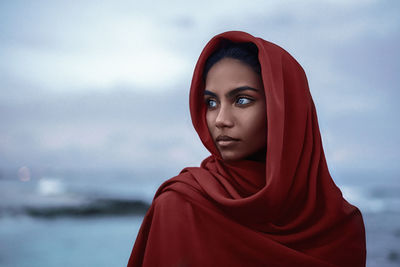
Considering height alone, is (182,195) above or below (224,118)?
below

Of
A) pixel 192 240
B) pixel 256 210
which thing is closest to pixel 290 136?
pixel 256 210

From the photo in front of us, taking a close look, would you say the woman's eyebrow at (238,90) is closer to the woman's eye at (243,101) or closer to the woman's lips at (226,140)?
the woman's eye at (243,101)

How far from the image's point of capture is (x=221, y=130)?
1.56m

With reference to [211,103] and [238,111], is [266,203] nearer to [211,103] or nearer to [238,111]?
[238,111]

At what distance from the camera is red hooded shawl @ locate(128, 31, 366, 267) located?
1.48m

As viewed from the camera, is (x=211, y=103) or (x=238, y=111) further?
(x=211, y=103)

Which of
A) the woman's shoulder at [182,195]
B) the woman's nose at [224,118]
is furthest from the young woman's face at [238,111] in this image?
the woman's shoulder at [182,195]

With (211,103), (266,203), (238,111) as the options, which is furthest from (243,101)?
(266,203)

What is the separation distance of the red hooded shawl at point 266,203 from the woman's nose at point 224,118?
0.54ft

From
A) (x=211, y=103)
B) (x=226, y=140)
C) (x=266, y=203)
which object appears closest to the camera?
→ (x=266, y=203)

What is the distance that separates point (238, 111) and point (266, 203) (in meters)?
0.40

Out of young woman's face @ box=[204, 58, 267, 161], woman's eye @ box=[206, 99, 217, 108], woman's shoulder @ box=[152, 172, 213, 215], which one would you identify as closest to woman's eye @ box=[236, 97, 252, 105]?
young woman's face @ box=[204, 58, 267, 161]

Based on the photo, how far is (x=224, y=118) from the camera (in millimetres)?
1528

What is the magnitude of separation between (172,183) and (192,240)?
288mm
